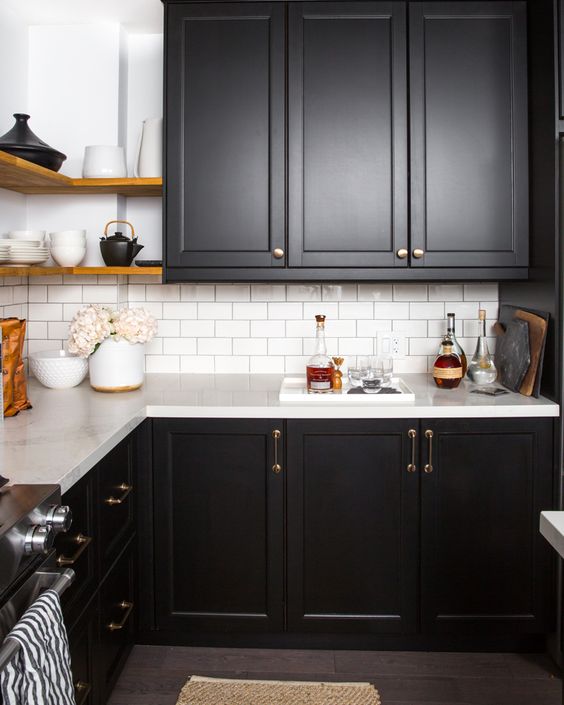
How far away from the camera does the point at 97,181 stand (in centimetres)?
282

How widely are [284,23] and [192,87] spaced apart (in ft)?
1.48

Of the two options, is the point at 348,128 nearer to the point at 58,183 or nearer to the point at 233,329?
the point at 233,329

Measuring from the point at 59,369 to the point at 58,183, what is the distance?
751mm

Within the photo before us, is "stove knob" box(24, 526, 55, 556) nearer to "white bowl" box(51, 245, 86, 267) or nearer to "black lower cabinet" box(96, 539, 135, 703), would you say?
"black lower cabinet" box(96, 539, 135, 703)

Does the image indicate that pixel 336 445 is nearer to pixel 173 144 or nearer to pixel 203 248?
pixel 203 248

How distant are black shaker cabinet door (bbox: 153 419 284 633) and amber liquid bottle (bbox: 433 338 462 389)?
0.73m

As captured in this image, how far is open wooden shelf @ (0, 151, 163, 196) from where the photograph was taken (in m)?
2.47

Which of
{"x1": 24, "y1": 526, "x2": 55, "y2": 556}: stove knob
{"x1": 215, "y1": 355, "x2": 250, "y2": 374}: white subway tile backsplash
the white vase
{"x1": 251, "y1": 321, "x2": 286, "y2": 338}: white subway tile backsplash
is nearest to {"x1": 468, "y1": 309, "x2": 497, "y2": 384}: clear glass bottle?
{"x1": 251, "y1": 321, "x2": 286, "y2": 338}: white subway tile backsplash

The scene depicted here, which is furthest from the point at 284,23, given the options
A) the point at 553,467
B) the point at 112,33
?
the point at 553,467

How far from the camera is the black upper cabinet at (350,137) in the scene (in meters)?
2.72

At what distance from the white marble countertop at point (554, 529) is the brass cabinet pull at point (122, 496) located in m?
1.34

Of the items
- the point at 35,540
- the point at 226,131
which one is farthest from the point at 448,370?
the point at 35,540

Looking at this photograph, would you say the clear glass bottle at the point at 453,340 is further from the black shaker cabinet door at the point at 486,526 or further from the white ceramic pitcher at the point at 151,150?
the white ceramic pitcher at the point at 151,150

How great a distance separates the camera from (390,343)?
316 centimetres
